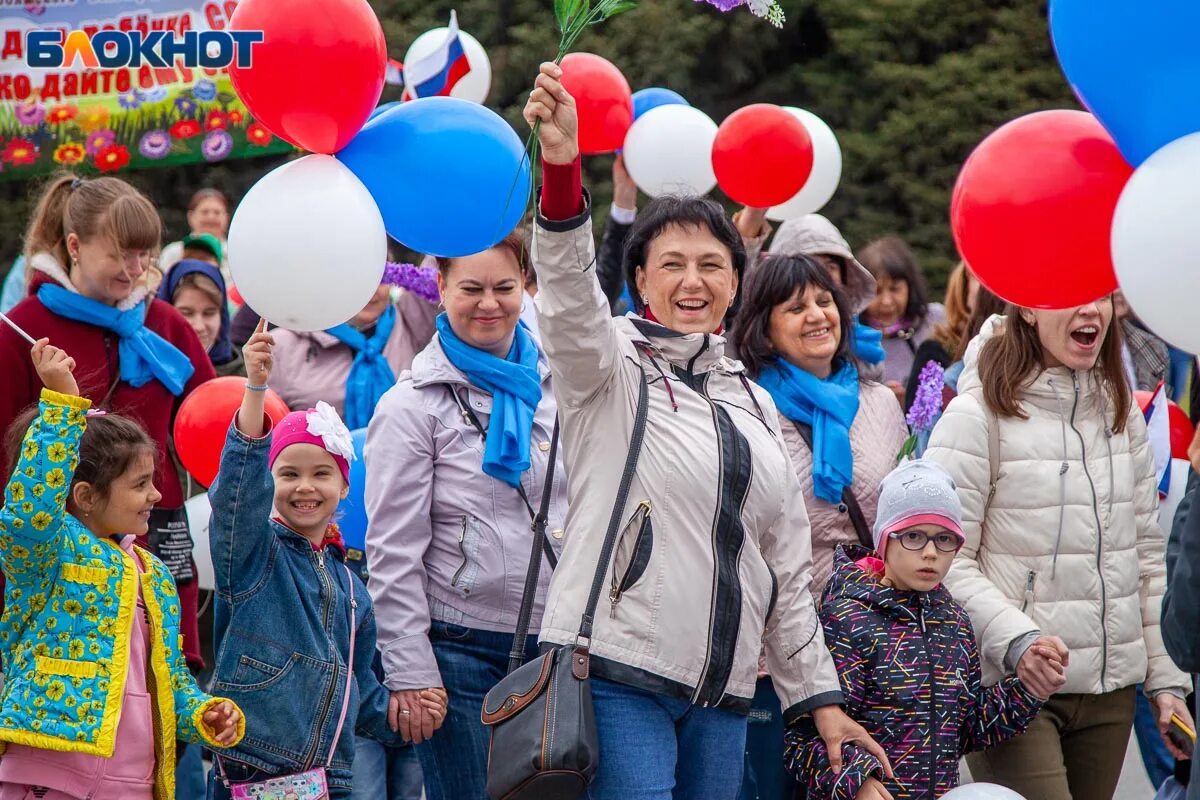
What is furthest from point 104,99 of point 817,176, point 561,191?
point 561,191

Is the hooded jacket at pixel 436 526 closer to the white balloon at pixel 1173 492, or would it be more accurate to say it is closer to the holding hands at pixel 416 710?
the holding hands at pixel 416 710

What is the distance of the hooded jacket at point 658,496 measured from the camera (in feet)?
11.3

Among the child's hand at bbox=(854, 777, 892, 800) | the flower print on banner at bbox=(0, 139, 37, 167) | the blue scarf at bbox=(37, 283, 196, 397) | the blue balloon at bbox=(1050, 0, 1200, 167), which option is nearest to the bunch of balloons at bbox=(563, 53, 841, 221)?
the blue scarf at bbox=(37, 283, 196, 397)

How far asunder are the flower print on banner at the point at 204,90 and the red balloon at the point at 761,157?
122 inches

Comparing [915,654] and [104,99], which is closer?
[915,654]

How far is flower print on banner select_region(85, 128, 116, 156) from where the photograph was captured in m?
7.58

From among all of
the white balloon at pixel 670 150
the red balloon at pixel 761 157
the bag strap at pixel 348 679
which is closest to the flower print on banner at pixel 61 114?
the white balloon at pixel 670 150

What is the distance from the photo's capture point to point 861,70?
13.1 m

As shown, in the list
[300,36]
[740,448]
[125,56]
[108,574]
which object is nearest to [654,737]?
[740,448]

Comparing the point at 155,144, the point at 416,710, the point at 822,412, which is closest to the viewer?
the point at 416,710

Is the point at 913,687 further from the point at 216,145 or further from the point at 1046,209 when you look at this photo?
the point at 216,145

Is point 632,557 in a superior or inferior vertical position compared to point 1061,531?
inferior

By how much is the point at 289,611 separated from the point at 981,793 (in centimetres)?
192

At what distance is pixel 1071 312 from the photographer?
466 centimetres
